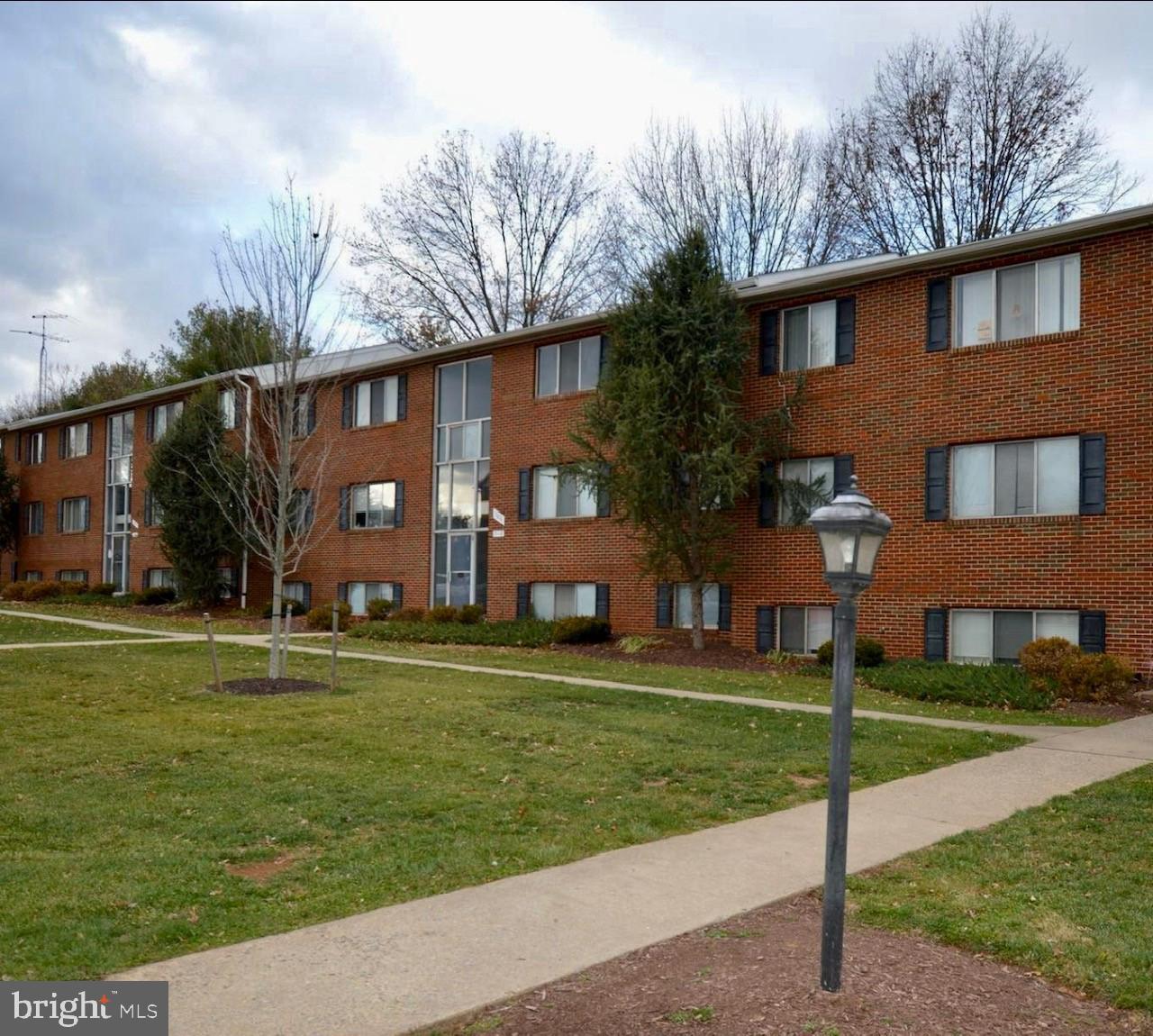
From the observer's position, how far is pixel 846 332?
2008 cm

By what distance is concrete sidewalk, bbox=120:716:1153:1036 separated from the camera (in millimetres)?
4551

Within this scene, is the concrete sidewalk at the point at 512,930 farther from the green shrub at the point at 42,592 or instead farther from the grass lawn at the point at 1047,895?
the green shrub at the point at 42,592

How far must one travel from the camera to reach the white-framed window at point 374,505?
29328mm

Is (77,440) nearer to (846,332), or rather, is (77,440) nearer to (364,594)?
(364,594)

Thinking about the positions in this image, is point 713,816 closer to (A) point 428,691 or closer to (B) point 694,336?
(A) point 428,691

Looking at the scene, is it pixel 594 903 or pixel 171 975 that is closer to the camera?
pixel 171 975

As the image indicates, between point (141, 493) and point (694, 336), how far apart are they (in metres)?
24.4

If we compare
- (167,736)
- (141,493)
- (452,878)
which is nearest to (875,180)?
(141,493)

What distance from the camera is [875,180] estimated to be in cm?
3497

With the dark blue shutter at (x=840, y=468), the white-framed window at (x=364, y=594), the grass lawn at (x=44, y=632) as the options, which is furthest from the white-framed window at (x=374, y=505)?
the dark blue shutter at (x=840, y=468)

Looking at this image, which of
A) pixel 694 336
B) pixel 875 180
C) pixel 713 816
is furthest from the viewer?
pixel 875 180

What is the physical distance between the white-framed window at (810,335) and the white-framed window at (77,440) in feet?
98.3

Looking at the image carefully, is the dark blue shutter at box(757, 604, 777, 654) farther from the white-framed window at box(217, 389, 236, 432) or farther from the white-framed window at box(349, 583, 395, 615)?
the white-framed window at box(217, 389, 236, 432)

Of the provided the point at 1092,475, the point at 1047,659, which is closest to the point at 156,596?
the point at 1047,659
